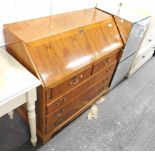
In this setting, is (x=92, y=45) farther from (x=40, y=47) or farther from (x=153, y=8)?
(x=153, y=8)

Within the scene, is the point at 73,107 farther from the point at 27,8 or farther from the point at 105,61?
the point at 27,8

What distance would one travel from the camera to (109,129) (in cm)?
169

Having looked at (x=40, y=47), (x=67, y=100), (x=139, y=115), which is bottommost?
(x=139, y=115)

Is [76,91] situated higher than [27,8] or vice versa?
[27,8]

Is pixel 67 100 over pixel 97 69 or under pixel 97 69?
under

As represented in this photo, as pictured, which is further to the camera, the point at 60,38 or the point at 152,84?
the point at 152,84

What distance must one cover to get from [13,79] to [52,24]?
0.58 m

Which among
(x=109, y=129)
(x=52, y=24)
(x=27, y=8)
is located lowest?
(x=109, y=129)

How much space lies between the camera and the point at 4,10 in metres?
1.15

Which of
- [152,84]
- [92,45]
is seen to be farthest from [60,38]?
[152,84]

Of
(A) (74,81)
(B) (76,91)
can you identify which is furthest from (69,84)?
(B) (76,91)

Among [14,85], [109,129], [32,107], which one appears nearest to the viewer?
[14,85]
